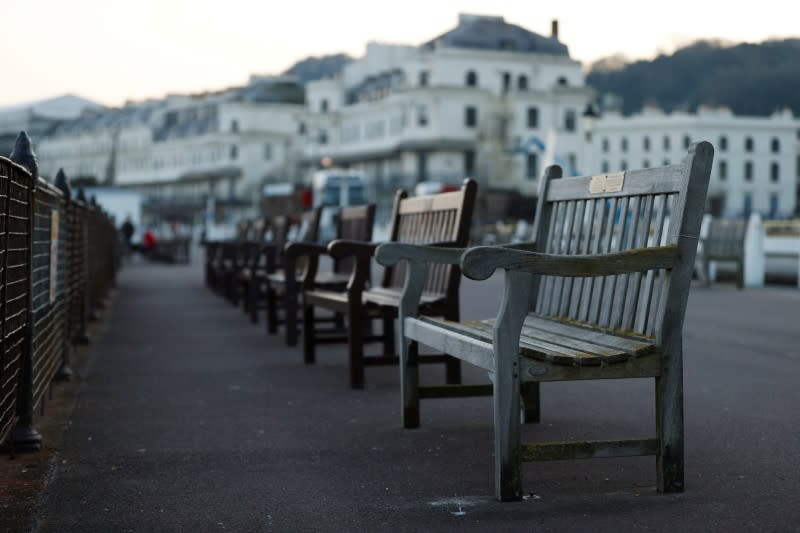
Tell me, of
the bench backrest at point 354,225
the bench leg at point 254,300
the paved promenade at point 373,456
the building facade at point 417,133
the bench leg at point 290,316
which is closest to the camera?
the paved promenade at point 373,456

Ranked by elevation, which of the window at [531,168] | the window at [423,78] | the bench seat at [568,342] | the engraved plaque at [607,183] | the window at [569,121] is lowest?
the bench seat at [568,342]

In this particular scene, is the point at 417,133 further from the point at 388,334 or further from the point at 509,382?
the point at 509,382

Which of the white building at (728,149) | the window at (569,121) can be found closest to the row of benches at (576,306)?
the window at (569,121)

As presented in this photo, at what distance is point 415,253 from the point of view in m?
5.54

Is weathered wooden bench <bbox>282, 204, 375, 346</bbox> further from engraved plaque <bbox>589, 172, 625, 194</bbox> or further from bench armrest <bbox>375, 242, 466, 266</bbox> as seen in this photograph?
engraved plaque <bbox>589, 172, 625, 194</bbox>

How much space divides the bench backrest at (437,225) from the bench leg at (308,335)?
0.61m

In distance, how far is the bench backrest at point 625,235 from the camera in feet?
13.8

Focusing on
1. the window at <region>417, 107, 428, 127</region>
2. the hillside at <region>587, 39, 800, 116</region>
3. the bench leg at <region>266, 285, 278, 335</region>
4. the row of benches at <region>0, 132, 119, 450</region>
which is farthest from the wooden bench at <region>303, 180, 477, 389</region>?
the hillside at <region>587, 39, 800, 116</region>

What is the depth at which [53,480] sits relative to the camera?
4.62 metres

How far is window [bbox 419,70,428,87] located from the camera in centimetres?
9171

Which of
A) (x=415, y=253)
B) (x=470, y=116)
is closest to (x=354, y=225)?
(x=415, y=253)

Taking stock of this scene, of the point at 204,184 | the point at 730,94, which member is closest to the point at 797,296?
the point at 204,184

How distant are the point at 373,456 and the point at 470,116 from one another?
87656 mm

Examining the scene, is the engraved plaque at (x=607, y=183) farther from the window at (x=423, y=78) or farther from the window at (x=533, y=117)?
the window at (x=533, y=117)
